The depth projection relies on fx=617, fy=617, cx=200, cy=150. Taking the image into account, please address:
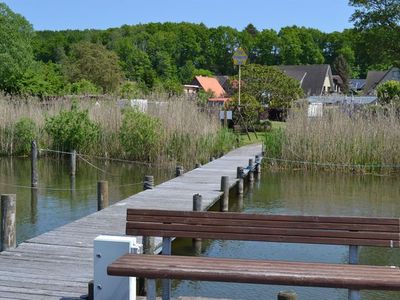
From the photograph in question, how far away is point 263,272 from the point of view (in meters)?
4.81

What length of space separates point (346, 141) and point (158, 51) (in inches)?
2970

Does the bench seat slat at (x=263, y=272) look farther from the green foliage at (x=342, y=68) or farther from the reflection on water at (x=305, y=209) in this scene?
the green foliage at (x=342, y=68)

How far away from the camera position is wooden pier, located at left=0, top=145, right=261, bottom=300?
611 cm

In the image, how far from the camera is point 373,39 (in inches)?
1283

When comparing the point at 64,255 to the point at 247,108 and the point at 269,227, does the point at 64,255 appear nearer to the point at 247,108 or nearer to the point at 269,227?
the point at 269,227

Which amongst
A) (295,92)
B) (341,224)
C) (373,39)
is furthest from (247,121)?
(341,224)

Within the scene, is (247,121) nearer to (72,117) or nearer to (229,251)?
(72,117)

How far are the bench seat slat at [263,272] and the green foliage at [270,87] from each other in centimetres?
2574

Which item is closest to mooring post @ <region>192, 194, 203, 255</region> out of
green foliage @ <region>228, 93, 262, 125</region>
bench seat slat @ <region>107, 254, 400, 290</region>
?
bench seat slat @ <region>107, 254, 400, 290</region>

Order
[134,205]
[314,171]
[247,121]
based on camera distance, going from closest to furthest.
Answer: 1. [134,205]
2. [314,171]
3. [247,121]

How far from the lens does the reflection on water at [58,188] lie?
1153cm

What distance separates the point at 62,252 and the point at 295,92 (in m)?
24.7

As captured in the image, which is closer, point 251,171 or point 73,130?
point 251,171

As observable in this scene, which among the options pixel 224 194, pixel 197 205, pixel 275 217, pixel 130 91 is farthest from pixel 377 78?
pixel 275 217
